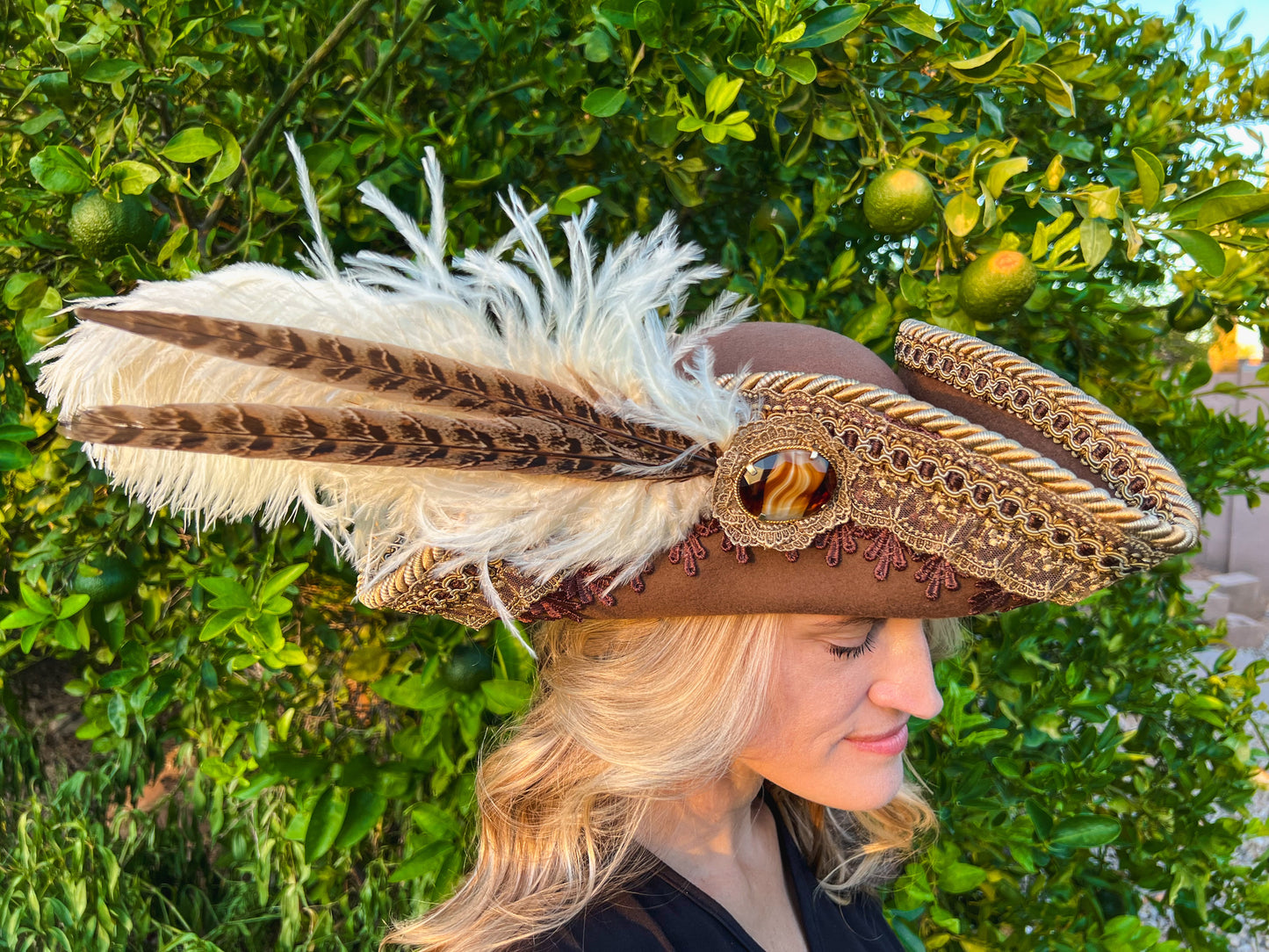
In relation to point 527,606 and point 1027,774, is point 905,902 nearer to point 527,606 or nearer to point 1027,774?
point 1027,774

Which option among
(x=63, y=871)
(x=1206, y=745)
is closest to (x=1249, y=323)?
(x=1206, y=745)

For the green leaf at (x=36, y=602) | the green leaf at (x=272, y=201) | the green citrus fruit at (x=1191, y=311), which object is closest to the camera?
the green leaf at (x=272, y=201)

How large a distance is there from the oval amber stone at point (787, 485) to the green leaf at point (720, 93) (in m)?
0.68

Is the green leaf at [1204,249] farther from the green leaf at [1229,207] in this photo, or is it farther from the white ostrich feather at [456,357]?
the white ostrich feather at [456,357]

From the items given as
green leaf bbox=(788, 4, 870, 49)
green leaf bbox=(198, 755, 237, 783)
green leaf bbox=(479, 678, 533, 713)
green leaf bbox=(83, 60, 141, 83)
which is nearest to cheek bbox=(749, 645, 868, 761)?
green leaf bbox=(479, 678, 533, 713)

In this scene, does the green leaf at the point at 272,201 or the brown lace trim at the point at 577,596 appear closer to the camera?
the brown lace trim at the point at 577,596

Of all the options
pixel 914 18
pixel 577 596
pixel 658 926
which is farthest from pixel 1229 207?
pixel 658 926

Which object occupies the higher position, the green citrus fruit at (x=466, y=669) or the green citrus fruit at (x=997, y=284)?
the green citrus fruit at (x=997, y=284)

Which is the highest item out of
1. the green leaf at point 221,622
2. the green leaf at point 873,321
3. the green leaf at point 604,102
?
the green leaf at point 604,102

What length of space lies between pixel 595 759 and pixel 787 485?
616mm

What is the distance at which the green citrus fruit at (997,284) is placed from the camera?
1.36 m

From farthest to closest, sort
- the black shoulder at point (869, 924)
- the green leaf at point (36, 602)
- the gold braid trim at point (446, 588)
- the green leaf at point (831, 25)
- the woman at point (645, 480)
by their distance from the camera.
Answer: the black shoulder at point (869, 924) → the green leaf at point (36, 602) → the green leaf at point (831, 25) → the gold braid trim at point (446, 588) → the woman at point (645, 480)

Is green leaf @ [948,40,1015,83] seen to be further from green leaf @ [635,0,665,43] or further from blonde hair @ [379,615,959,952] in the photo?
blonde hair @ [379,615,959,952]

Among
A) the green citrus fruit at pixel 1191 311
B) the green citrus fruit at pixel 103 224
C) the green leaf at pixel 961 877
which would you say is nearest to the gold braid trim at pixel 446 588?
the green citrus fruit at pixel 103 224
